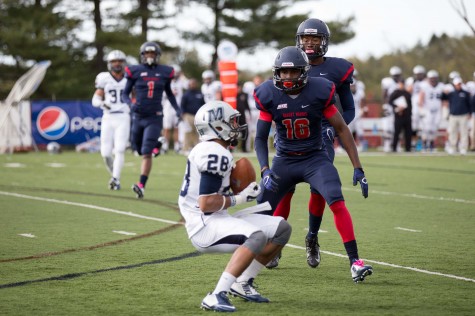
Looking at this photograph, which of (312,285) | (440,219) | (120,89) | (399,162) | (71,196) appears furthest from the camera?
(399,162)

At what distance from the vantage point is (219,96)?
23828mm

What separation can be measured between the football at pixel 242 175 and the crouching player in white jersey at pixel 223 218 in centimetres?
5

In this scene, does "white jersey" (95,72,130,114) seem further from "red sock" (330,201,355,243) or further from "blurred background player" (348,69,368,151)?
"blurred background player" (348,69,368,151)

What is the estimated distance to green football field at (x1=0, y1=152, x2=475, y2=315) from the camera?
5.75 metres

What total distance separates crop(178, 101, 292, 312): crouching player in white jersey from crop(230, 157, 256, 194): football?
0.05 m

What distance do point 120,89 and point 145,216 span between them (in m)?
3.70

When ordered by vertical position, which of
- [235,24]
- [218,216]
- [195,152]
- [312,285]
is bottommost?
[312,285]

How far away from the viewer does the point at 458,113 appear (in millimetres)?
22609

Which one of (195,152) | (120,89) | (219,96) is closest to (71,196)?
(120,89)

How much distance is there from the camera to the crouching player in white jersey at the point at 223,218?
5422 millimetres

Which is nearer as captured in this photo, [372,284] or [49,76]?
[372,284]

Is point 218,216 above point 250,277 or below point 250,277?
above

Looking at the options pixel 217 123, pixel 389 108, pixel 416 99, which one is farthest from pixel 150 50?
pixel 416 99

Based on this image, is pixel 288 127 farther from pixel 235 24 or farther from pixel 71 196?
pixel 235 24
